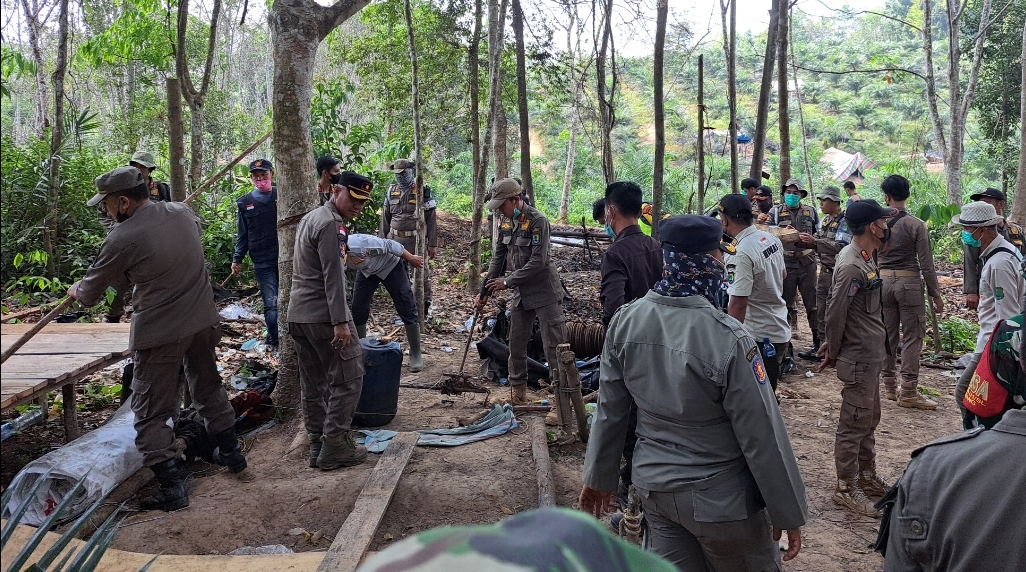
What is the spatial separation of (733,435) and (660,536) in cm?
49

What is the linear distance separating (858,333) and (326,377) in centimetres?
375

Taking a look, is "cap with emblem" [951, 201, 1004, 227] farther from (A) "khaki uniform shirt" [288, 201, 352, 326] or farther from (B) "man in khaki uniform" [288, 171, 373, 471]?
(A) "khaki uniform shirt" [288, 201, 352, 326]

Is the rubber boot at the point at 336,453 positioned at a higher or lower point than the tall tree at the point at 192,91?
lower

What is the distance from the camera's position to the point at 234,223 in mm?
10711

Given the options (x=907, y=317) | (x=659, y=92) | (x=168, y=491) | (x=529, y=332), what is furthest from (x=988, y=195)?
(x=168, y=491)

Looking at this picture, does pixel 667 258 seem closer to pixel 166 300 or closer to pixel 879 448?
pixel 166 300

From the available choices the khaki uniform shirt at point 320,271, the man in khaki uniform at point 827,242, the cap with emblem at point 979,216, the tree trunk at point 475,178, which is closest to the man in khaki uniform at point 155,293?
the khaki uniform shirt at point 320,271

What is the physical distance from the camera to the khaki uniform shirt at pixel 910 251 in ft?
22.7

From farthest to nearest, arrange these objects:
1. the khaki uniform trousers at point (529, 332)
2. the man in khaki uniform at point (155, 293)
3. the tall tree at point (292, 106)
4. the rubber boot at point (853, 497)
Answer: the khaki uniform trousers at point (529, 332) < the tall tree at point (292, 106) < the rubber boot at point (853, 497) < the man in khaki uniform at point (155, 293)

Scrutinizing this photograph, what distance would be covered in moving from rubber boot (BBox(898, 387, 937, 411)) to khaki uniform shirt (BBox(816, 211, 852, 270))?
207cm

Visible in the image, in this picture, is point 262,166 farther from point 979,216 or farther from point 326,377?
point 979,216

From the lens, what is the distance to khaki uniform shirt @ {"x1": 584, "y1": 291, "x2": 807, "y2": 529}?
2.38 metres

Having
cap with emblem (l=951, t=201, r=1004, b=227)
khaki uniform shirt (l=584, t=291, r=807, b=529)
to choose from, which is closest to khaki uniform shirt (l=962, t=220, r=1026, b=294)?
cap with emblem (l=951, t=201, r=1004, b=227)

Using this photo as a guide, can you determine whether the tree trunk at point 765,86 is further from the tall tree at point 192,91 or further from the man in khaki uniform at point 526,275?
the tall tree at point 192,91
